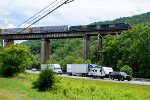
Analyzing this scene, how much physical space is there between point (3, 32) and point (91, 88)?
94.4 m

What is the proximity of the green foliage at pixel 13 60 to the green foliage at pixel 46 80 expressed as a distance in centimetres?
2521

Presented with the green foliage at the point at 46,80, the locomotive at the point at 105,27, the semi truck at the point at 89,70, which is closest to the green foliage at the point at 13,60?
the semi truck at the point at 89,70

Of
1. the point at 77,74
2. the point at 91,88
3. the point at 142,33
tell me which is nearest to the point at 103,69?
the point at 77,74

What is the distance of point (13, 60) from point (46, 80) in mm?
27007

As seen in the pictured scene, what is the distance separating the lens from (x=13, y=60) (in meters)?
62.6

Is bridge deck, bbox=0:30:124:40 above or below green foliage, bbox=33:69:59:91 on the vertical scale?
above

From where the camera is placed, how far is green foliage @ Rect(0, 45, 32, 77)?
61.6 metres

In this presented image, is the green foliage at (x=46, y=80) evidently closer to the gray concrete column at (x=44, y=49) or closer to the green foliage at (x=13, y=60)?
the green foliage at (x=13, y=60)

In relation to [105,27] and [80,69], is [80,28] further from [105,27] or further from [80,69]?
[80,69]

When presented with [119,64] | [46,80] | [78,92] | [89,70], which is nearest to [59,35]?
[119,64]

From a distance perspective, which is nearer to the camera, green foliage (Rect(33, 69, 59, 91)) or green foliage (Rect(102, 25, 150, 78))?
green foliage (Rect(33, 69, 59, 91))

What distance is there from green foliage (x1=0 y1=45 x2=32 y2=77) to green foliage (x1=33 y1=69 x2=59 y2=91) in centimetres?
2521

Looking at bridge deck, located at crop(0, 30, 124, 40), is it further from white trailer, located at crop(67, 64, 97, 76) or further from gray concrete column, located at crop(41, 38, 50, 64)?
white trailer, located at crop(67, 64, 97, 76)

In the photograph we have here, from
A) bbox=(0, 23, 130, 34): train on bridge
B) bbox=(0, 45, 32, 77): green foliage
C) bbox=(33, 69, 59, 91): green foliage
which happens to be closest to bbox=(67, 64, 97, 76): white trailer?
bbox=(0, 45, 32, 77): green foliage
